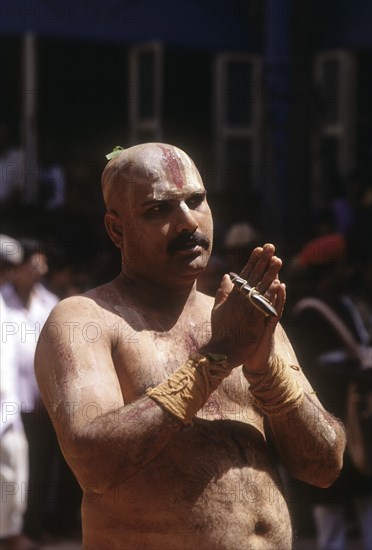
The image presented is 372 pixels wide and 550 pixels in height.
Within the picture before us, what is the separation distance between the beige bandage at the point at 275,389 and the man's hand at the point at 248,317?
96 mm

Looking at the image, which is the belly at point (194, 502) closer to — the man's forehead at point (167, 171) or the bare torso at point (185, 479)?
the bare torso at point (185, 479)

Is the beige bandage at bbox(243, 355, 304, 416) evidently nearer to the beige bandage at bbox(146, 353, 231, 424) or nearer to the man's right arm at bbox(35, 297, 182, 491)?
the beige bandage at bbox(146, 353, 231, 424)

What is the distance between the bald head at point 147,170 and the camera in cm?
370

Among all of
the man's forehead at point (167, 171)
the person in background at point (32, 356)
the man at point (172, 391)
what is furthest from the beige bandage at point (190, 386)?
the person in background at point (32, 356)

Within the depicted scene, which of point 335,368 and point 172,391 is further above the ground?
point 172,391

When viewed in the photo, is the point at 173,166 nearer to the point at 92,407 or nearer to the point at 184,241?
the point at 184,241

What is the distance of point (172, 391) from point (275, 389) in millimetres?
321

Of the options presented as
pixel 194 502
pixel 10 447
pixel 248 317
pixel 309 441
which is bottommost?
pixel 10 447

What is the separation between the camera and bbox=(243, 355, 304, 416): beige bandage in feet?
11.8

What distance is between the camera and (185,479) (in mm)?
3578

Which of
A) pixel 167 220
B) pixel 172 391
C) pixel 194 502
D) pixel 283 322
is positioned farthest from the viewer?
pixel 283 322

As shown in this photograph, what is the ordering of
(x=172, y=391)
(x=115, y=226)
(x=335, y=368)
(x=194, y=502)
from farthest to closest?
1. (x=335, y=368)
2. (x=115, y=226)
3. (x=194, y=502)
4. (x=172, y=391)

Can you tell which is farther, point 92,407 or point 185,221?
point 185,221

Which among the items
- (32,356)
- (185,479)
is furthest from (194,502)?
(32,356)
